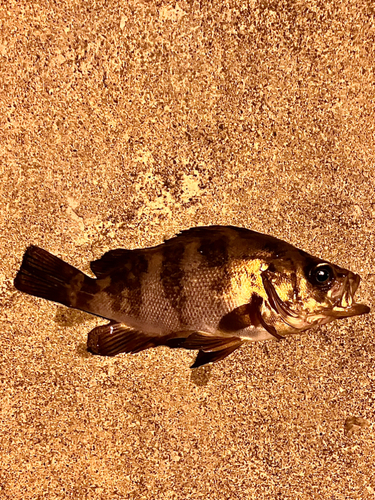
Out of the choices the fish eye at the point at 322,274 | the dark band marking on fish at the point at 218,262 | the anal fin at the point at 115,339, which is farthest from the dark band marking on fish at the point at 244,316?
the anal fin at the point at 115,339

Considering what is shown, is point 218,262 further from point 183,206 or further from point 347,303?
point 347,303

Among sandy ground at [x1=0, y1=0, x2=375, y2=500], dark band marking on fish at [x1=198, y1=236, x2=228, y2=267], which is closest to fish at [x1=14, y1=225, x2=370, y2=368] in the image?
dark band marking on fish at [x1=198, y1=236, x2=228, y2=267]

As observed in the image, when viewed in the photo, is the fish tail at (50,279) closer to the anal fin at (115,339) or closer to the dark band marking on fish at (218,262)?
the anal fin at (115,339)

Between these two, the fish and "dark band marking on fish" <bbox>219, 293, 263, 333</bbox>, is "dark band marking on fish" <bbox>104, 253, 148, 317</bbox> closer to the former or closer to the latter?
the fish

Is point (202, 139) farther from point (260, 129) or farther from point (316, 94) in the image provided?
point (316, 94)

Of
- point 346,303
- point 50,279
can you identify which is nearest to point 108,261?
point 50,279

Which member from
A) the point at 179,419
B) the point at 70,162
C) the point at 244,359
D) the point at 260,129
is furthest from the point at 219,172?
the point at 179,419
